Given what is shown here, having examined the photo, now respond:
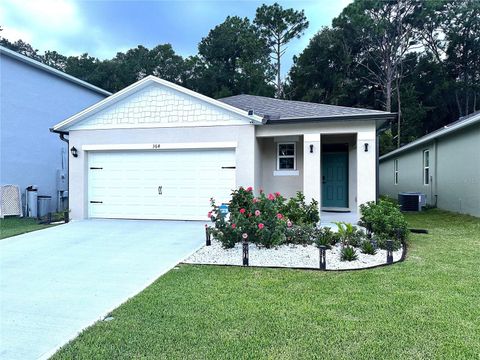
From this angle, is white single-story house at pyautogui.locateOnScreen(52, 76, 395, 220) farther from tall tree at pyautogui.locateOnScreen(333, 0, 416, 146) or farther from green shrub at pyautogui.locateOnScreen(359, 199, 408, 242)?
tall tree at pyautogui.locateOnScreen(333, 0, 416, 146)

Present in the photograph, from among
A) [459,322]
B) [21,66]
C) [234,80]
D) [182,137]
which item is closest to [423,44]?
[234,80]

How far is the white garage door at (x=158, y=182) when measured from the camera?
10336 mm

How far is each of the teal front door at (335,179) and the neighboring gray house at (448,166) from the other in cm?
394

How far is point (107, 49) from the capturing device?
33.9 meters

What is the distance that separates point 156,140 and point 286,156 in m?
4.15

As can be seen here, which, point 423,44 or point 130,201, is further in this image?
point 423,44

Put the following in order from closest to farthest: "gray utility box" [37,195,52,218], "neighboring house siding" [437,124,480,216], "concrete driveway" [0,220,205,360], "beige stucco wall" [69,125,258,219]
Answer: "concrete driveway" [0,220,205,360] < "beige stucco wall" [69,125,258,219] < "neighboring house siding" [437,124,480,216] < "gray utility box" [37,195,52,218]

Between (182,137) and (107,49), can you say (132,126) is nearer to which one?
(182,137)

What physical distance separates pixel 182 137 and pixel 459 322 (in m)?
8.44

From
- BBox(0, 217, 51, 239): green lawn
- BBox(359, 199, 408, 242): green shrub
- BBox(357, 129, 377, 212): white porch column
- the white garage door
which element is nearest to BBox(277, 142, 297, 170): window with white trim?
the white garage door

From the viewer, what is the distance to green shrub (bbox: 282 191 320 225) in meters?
8.59

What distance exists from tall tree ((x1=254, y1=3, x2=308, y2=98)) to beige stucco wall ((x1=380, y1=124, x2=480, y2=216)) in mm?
16851

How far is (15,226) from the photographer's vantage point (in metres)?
10.3

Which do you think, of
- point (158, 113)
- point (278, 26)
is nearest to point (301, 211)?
point (158, 113)
